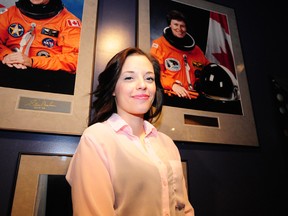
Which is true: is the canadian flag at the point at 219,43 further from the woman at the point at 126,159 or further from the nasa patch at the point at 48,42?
the nasa patch at the point at 48,42

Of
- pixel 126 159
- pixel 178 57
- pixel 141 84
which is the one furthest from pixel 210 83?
pixel 126 159

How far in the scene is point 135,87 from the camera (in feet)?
2.46

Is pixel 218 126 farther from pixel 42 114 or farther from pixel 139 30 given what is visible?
pixel 42 114

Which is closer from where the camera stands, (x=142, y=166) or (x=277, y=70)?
(x=142, y=166)

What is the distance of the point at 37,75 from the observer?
92 centimetres

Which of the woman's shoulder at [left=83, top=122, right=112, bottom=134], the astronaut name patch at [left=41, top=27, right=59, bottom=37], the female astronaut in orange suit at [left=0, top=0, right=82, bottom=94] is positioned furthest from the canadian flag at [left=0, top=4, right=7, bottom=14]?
the woman's shoulder at [left=83, top=122, right=112, bottom=134]

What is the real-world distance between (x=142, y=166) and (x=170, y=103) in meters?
0.54

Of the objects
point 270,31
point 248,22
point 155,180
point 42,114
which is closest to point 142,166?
point 155,180

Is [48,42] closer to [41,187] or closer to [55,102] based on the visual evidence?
[55,102]

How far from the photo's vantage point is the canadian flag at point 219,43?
4.48 feet

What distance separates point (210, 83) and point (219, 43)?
33 centimetres

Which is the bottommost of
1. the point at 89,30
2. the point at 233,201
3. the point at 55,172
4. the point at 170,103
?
the point at 233,201

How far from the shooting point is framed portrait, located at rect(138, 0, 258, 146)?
1.13 meters

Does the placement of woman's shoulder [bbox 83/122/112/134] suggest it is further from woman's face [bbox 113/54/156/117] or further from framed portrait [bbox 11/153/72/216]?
framed portrait [bbox 11/153/72/216]
